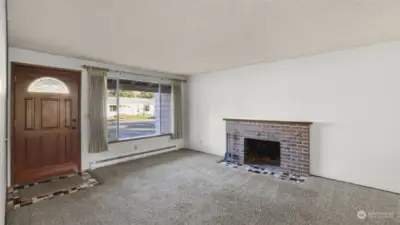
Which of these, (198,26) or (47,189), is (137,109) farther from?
(198,26)

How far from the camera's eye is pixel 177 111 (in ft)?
19.1

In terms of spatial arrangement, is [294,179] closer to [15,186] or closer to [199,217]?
[199,217]

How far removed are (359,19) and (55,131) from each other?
4.85 metres

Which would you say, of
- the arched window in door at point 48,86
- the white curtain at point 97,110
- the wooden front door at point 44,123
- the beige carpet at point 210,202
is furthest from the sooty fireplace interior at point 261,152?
the arched window in door at point 48,86

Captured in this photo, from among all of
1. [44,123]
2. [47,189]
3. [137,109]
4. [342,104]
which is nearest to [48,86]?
[44,123]

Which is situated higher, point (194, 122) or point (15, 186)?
point (194, 122)

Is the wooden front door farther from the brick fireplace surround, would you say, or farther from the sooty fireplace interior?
the sooty fireplace interior

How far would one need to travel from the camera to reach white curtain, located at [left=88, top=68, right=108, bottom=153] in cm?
418

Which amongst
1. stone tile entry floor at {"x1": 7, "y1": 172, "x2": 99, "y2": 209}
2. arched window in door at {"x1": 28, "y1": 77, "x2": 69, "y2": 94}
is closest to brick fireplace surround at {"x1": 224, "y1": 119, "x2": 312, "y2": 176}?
stone tile entry floor at {"x1": 7, "y1": 172, "x2": 99, "y2": 209}

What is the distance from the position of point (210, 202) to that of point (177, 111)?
10.9 ft

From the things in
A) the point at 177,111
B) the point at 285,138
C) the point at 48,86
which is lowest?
the point at 285,138

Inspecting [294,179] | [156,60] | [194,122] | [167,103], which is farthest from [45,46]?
[294,179]

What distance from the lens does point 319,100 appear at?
3775 mm

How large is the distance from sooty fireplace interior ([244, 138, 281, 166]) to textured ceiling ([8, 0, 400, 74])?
190 centimetres
